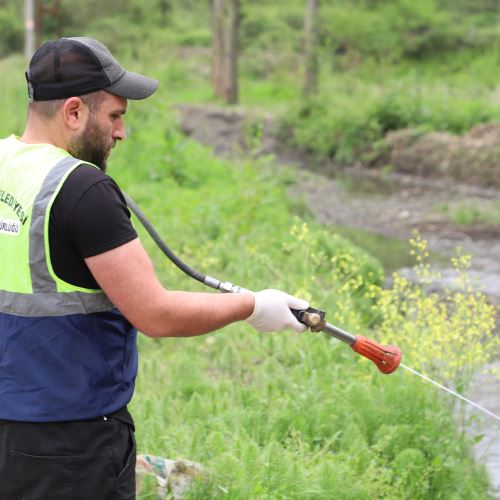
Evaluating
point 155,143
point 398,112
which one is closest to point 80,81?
point 155,143

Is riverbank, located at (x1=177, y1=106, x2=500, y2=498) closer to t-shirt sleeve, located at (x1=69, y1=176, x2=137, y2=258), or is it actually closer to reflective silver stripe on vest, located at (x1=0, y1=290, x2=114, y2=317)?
reflective silver stripe on vest, located at (x1=0, y1=290, x2=114, y2=317)

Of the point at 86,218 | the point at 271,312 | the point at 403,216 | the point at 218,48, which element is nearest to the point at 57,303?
the point at 86,218

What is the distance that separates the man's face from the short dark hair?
0.01 metres

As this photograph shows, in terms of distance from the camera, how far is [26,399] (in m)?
2.63

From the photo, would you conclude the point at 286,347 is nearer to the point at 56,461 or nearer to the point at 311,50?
the point at 56,461

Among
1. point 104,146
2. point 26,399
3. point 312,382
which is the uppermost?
point 104,146

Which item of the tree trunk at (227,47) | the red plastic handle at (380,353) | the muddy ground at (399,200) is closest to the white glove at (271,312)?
the red plastic handle at (380,353)

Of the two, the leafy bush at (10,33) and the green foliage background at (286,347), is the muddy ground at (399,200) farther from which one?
the leafy bush at (10,33)

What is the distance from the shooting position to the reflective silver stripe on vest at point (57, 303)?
102 inches

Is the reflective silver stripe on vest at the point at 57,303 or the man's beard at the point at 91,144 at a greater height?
the man's beard at the point at 91,144

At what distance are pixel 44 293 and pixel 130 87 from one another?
0.62 m

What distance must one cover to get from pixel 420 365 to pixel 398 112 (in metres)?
15.4

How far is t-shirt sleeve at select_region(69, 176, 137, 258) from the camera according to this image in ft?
8.04

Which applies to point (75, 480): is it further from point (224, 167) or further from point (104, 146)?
point (224, 167)
